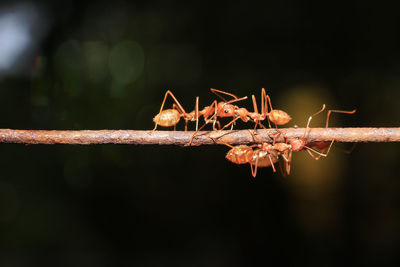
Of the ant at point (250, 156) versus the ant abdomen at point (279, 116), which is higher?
the ant abdomen at point (279, 116)

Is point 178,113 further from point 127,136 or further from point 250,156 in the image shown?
point 127,136

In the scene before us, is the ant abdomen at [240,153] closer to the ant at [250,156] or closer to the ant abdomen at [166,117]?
the ant at [250,156]

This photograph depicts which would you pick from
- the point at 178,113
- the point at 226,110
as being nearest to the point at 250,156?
the point at 226,110
